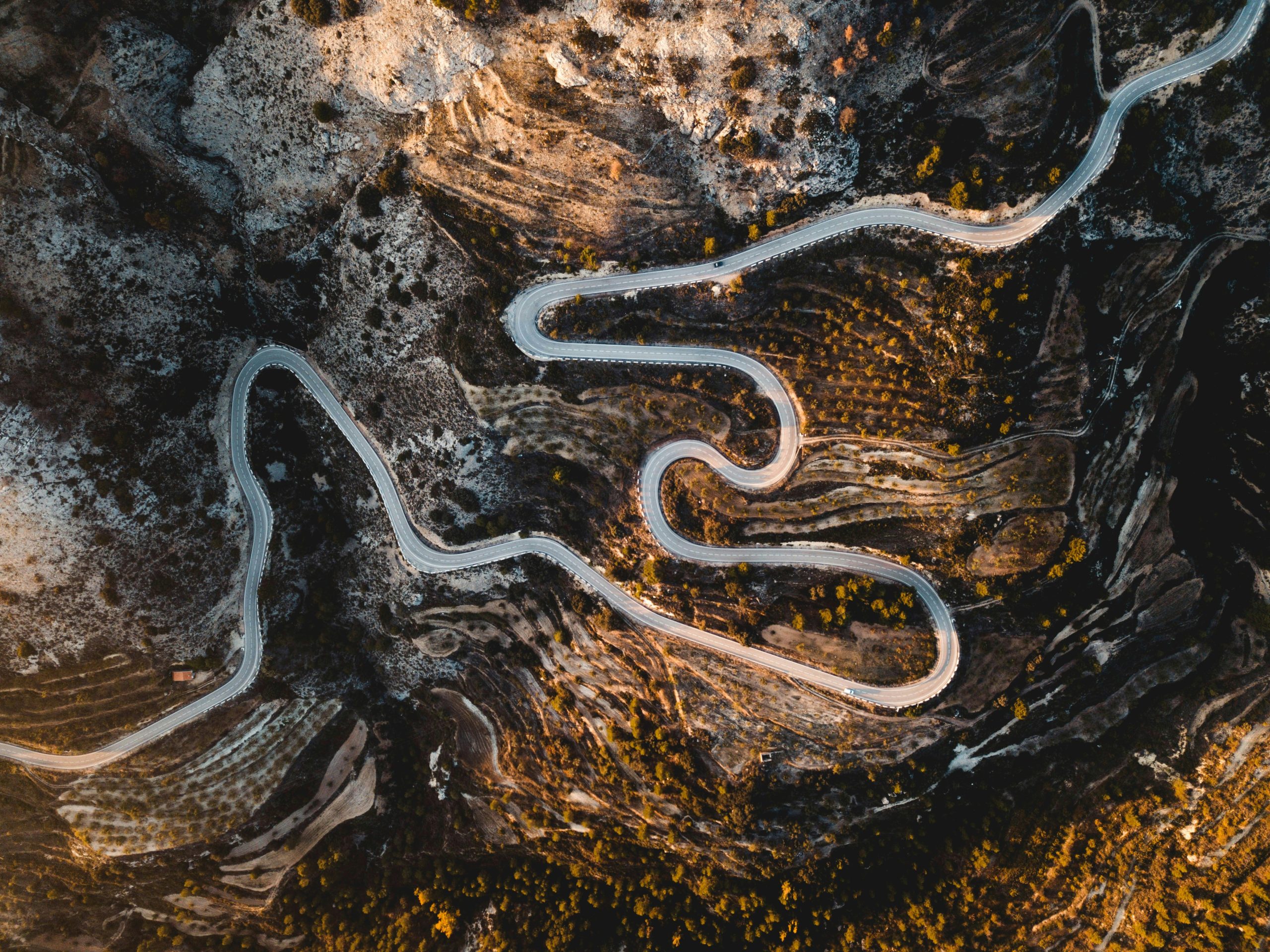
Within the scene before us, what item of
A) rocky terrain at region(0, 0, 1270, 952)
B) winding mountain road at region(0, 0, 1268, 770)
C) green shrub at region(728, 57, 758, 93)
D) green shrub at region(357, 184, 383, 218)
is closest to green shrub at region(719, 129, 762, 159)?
rocky terrain at region(0, 0, 1270, 952)

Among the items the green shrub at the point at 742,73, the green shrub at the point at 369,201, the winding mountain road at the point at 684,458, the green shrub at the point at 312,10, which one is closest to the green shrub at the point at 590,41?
the green shrub at the point at 742,73

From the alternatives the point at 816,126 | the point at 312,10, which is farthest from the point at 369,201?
the point at 816,126

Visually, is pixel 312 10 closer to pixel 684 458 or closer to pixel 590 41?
pixel 590 41

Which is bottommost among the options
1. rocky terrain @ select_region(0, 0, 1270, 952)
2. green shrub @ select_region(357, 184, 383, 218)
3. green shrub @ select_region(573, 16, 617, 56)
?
rocky terrain @ select_region(0, 0, 1270, 952)

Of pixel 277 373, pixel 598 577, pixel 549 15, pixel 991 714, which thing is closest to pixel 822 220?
pixel 549 15

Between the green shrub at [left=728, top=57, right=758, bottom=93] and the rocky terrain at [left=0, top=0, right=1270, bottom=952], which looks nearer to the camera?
the green shrub at [left=728, top=57, right=758, bottom=93]

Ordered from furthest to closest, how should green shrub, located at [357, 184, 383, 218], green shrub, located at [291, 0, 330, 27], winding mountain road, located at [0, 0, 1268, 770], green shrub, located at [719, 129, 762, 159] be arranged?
1. green shrub, located at [357, 184, 383, 218]
2. green shrub, located at [291, 0, 330, 27]
3. winding mountain road, located at [0, 0, 1268, 770]
4. green shrub, located at [719, 129, 762, 159]

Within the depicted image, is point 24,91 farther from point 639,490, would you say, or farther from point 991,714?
point 991,714

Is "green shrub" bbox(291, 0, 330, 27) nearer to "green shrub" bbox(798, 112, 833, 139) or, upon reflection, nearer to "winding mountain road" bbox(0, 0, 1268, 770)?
"winding mountain road" bbox(0, 0, 1268, 770)
